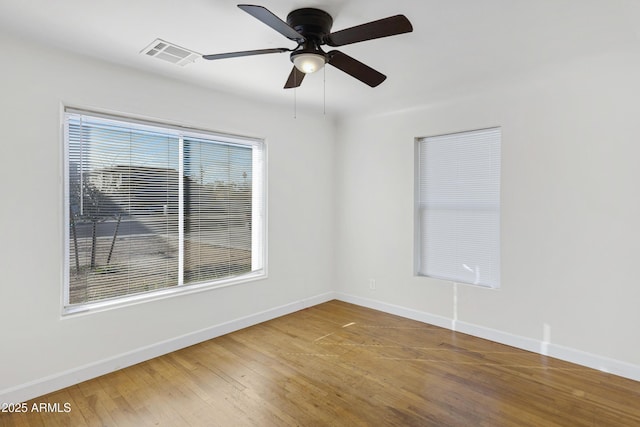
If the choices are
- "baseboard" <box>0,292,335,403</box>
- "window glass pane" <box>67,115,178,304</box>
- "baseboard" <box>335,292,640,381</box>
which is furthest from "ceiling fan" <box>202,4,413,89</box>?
"baseboard" <box>335,292,640,381</box>

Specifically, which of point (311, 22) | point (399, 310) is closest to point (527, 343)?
point (399, 310)

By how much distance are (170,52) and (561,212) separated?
3.53 meters

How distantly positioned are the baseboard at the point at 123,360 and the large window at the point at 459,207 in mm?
1979

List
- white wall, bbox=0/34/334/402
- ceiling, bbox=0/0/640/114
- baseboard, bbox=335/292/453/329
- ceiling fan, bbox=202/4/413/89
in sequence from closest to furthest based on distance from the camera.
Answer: ceiling fan, bbox=202/4/413/89 → ceiling, bbox=0/0/640/114 → white wall, bbox=0/34/334/402 → baseboard, bbox=335/292/453/329

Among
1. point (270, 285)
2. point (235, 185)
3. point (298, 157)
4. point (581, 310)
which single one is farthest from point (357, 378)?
point (298, 157)

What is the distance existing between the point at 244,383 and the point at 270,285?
149cm

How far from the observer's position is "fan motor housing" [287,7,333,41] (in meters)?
1.96

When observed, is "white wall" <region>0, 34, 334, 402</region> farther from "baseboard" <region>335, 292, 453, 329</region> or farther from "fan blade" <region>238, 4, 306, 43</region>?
"fan blade" <region>238, 4, 306, 43</region>

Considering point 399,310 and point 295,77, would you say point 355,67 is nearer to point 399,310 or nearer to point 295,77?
point 295,77

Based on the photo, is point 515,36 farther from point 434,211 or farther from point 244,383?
point 244,383

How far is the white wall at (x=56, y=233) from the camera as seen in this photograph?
7.46 ft

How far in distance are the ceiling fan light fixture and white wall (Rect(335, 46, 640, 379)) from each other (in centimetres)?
209

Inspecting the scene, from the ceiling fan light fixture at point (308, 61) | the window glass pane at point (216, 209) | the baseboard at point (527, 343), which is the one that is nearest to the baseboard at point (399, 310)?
the baseboard at point (527, 343)

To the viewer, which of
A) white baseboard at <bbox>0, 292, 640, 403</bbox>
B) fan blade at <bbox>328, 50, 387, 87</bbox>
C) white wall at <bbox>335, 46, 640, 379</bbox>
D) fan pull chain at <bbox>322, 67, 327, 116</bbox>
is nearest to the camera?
fan blade at <bbox>328, 50, 387, 87</bbox>
